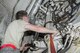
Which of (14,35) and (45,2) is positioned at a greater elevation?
(45,2)

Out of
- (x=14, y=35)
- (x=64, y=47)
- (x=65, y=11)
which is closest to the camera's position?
(x=14, y=35)

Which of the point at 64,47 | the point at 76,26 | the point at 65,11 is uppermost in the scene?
the point at 65,11

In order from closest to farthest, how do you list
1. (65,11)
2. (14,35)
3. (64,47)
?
1. (14,35)
2. (64,47)
3. (65,11)

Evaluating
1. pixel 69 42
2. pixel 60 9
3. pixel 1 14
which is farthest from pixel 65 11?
pixel 1 14

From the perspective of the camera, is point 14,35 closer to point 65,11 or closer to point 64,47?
point 64,47

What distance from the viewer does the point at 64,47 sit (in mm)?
4594

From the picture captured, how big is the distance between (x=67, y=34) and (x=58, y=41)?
229 millimetres

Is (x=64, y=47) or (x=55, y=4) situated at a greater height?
(x=55, y=4)

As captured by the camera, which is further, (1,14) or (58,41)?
(1,14)

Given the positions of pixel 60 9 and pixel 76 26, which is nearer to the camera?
pixel 76 26

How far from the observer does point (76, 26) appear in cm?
475

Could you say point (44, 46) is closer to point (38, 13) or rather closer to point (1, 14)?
point (38, 13)

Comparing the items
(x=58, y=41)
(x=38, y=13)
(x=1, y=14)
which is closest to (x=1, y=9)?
(x=1, y=14)

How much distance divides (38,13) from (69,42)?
107 centimetres
